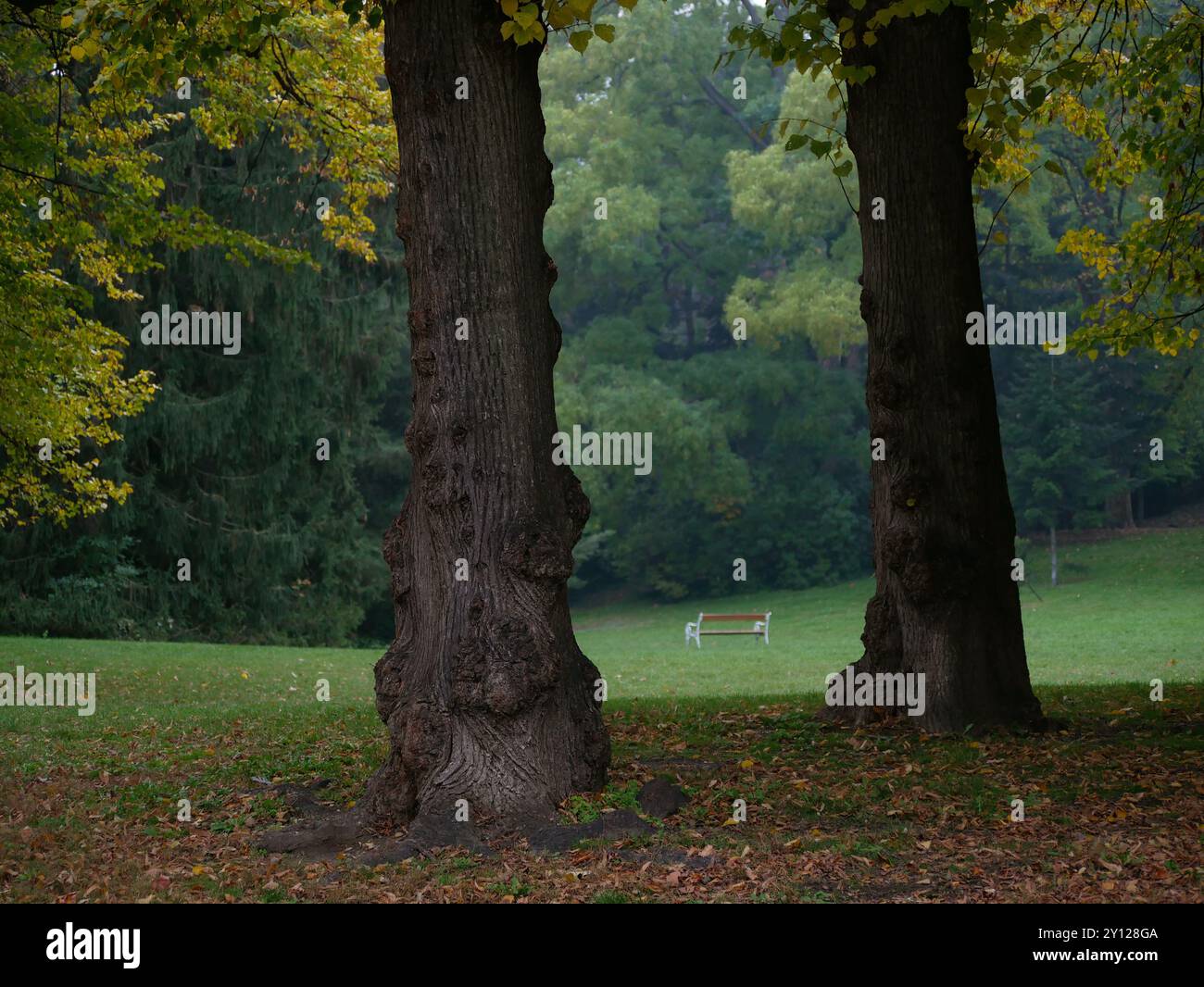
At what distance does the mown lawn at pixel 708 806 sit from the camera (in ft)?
21.7

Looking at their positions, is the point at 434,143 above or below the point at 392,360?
below

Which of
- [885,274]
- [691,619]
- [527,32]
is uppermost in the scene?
[527,32]

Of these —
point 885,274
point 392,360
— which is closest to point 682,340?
point 392,360

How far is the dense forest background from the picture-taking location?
28.4 m

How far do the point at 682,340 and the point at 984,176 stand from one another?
38.6 meters

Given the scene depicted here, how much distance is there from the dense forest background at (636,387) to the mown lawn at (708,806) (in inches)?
541

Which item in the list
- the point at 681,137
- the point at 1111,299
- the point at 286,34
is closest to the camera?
the point at 1111,299

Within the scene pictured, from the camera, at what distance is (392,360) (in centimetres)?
3447

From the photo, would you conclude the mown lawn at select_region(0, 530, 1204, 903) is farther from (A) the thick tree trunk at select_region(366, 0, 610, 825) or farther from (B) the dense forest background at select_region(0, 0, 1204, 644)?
(B) the dense forest background at select_region(0, 0, 1204, 644)

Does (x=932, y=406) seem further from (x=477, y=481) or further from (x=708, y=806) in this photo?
(x=477, y=481)

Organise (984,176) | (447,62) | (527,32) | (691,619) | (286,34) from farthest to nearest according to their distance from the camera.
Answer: (691,619)
(286,34)
(984,176)
(447,62)
(527,32)

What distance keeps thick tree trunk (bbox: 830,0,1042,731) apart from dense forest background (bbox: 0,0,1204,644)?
19506 mm

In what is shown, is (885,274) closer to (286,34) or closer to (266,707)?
(266,707)

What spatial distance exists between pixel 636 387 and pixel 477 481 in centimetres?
3388
